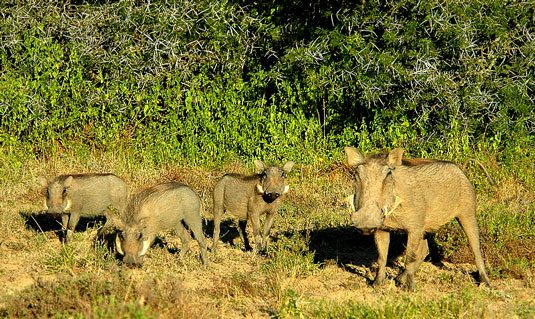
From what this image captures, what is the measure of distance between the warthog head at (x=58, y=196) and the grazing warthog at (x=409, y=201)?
278cm

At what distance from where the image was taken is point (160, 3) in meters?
9.49

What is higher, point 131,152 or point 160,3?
point 160,3

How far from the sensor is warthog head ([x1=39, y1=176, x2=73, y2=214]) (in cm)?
634

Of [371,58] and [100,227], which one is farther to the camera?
[371,58]

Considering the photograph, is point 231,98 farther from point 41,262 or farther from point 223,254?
point 41,262

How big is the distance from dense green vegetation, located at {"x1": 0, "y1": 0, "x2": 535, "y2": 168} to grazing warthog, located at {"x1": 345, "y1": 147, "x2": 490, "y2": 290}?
3196 millimetres

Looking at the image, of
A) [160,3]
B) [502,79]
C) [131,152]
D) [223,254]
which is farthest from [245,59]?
[223,254]

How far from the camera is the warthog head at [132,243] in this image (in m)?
5.26

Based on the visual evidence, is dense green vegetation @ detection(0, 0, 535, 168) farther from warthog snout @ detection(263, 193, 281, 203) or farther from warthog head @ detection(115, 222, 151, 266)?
warthog head @ detection(115, 222, 151, 266)

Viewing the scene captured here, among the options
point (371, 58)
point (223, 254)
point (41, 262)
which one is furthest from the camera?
point (371, 58)

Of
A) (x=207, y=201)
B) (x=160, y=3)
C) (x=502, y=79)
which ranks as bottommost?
(x=207, y=201)

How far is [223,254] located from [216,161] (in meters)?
3.05

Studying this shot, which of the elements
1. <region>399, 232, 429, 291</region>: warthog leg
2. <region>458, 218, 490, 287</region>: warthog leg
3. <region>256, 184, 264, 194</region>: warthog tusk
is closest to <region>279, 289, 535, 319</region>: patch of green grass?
<region>399, 232, 429, 291</region>: warthog leg

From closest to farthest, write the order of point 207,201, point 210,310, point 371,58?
point 210,310, point 207,201, point 371,58
